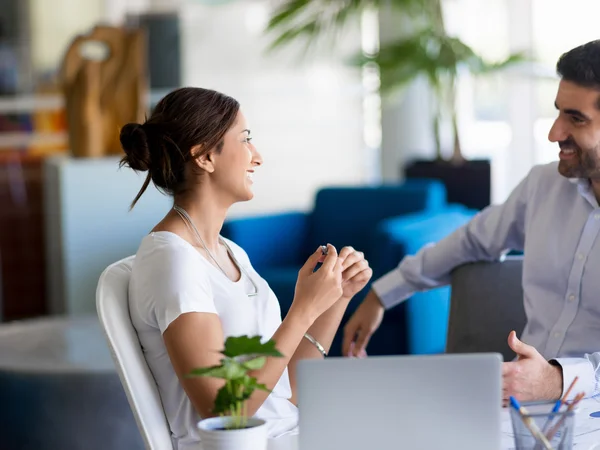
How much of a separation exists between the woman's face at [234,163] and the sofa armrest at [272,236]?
2.53m

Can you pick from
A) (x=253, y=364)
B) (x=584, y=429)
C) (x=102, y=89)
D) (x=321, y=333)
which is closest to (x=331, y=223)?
(x=102, y=89)

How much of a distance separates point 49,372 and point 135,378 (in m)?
1.08

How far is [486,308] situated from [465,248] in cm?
17

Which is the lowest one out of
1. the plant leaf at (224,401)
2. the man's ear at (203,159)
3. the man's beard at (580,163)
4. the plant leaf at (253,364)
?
the plant leaf at (224,401)

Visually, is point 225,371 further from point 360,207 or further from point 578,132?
point 360,207

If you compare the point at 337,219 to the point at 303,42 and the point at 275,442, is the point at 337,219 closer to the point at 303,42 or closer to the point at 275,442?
the point at 303,42

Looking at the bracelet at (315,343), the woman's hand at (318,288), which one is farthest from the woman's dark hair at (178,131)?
the bracelet at (315,343)

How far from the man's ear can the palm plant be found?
126 inches

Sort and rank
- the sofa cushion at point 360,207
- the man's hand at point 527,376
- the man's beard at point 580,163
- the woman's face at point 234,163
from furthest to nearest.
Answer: the sofa cushion at point 360,207
the man's beard at point 580,163
the woman's face at point 234,163
the man's hand at point 527,376

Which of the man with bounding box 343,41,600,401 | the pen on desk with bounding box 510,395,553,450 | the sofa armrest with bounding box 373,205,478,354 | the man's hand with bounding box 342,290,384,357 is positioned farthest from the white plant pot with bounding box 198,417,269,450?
the sofa armrest with bounding box 373,205,478,354

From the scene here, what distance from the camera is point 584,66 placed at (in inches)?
83.8

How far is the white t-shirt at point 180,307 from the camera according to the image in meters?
1.60

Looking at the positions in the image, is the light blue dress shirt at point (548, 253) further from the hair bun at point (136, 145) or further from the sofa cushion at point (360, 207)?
the sofa cushion at point (360, 207)

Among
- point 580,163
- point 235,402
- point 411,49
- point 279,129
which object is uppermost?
point 411,49
